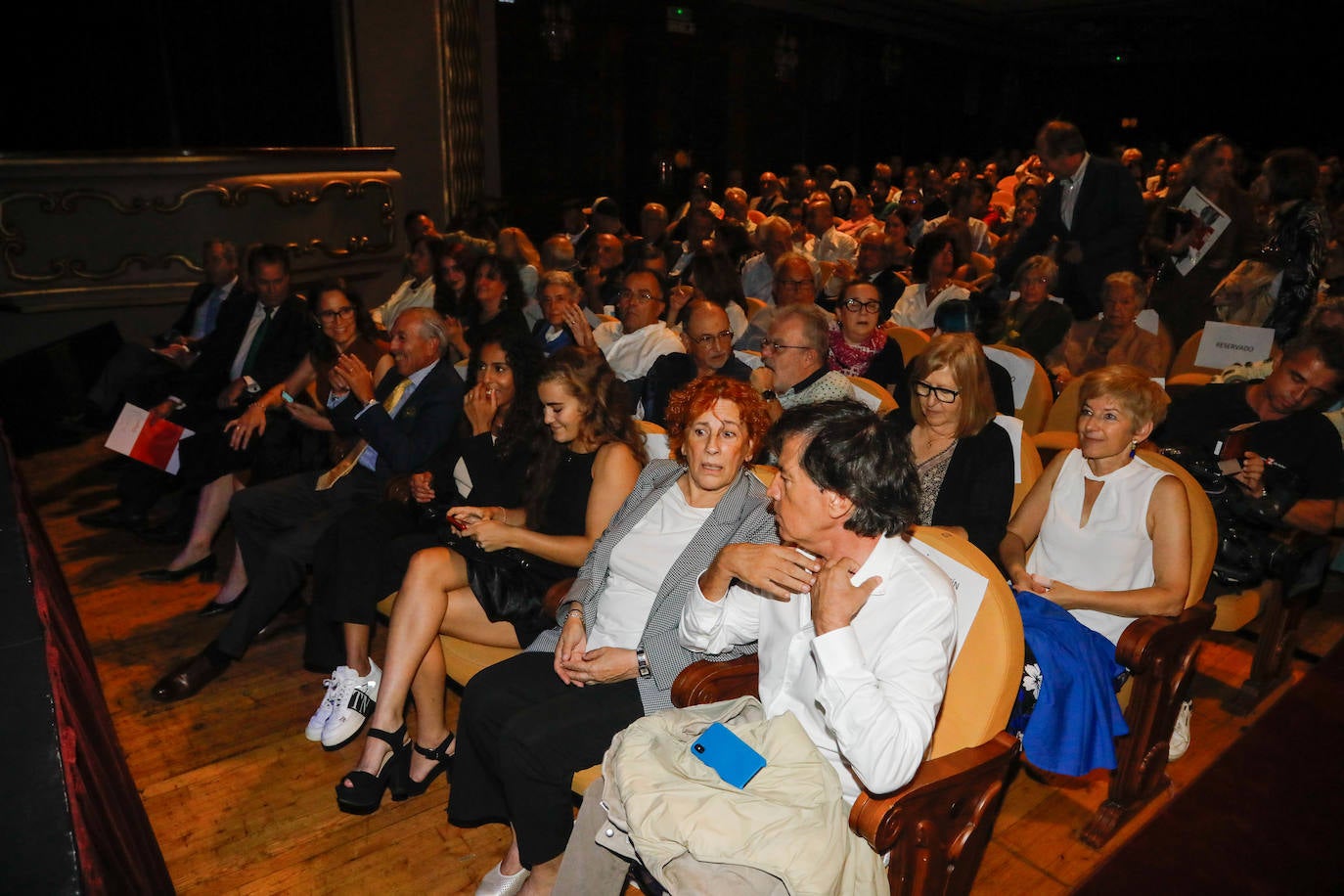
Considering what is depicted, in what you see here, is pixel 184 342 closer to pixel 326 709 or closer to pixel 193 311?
pixel 193 311

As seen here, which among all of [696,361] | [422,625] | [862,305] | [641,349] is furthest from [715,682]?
[641,349]

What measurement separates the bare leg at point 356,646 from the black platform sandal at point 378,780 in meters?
0.33

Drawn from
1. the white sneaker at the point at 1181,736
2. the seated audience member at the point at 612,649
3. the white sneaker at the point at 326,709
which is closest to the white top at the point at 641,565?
the seated audience member at the point at 612,649

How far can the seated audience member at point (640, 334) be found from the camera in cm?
386

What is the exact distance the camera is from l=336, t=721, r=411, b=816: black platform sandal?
239 cm

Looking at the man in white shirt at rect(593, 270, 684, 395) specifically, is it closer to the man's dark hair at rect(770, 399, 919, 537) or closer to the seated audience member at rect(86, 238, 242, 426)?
the seated audience member at rect(86, 238, 242, 426)

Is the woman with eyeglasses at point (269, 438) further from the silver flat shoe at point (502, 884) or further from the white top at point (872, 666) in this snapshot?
the white top at point (872, 666)

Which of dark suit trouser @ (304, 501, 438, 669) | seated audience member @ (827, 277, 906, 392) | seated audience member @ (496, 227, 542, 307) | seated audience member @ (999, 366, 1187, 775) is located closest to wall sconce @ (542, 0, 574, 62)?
seated audience member @ (496, 227, 542, 307)

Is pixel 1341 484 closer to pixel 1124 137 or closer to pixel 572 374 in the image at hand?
pixel 572 374

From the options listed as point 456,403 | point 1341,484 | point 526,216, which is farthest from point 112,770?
point 526,216

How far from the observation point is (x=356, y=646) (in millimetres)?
2736

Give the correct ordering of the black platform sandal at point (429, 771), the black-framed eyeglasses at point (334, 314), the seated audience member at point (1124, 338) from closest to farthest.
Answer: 1. the black platform sandal at point (429, 771)
2. the black-framed eyeglasses at point (334, 314)
3. the seated audience member at point (1124, 338)

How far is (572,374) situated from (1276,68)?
16.9 m

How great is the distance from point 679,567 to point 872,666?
1.93ft
